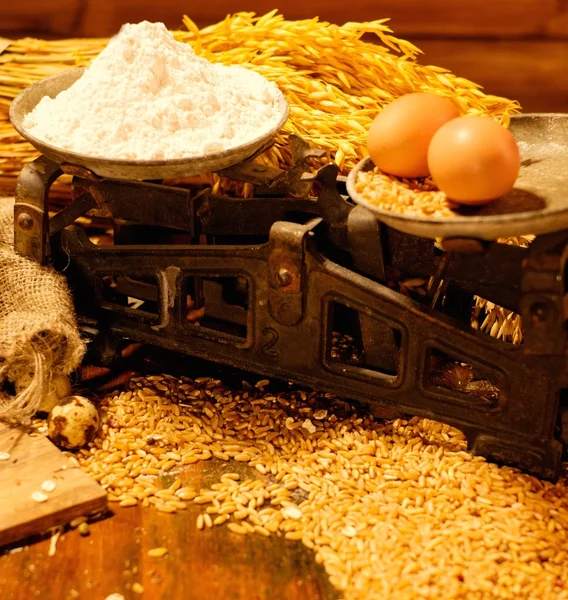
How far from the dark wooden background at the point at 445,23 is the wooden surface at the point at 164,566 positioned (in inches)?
84.8

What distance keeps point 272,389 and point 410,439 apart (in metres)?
0.40

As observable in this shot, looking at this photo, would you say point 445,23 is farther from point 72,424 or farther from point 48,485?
point 48,485

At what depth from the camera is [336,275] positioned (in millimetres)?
1698

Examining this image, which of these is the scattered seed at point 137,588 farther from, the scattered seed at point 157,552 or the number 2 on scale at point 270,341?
the number 2 on scale at point 270,341

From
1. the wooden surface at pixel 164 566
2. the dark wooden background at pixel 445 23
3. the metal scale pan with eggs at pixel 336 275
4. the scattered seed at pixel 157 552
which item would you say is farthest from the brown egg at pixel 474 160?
the dark wooden background at pixel 445 23

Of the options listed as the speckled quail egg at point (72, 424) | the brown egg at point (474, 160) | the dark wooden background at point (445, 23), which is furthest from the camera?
the dark wooden background at point (445, 23)

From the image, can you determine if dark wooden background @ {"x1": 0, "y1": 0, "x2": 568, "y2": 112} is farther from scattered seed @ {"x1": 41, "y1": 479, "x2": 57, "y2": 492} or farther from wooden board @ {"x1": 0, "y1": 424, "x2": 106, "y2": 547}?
scattered seed @ {"x1": 41, "y1": 479, "x2": 57, "y2": 492}

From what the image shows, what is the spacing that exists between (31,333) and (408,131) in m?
0.96

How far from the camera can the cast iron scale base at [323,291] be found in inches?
63.8

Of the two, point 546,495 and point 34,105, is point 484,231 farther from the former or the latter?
point 34,105

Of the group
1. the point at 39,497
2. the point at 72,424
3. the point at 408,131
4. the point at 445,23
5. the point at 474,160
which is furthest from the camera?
the point at 445,23

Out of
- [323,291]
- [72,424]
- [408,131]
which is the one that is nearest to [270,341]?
[323,291]

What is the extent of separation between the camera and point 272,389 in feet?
6.79

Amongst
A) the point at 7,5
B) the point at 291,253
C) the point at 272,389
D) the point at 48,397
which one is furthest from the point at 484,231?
the point at 7,5
